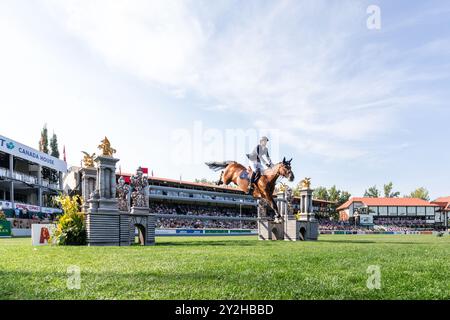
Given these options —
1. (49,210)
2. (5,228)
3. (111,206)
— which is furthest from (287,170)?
(49,210)

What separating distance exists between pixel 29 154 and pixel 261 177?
146 feet

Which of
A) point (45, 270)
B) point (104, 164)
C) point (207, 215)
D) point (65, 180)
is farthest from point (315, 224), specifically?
point (65, 180)

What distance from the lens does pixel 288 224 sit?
1555 inches

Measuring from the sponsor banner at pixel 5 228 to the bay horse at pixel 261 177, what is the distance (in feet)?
81.3

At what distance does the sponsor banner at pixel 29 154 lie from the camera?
57.2 meters

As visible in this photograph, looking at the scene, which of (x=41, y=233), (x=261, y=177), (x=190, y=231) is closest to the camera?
(x=41, y=233)

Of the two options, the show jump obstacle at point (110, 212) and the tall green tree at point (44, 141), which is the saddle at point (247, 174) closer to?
the show jump obstacle at point (110, 212)

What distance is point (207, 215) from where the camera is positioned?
88.2m

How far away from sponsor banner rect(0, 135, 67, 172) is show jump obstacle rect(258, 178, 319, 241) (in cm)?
3953

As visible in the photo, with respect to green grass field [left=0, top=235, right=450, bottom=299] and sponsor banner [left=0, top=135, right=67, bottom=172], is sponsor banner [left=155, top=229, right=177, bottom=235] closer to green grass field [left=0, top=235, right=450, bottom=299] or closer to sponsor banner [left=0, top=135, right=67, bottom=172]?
sponsor banner [left=0, top=135, right=67, bottom=172]

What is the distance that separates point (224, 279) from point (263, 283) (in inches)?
38.1

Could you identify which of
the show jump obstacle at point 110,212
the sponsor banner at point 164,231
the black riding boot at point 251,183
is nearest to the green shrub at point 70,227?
the show jump obstacle at point 110,212

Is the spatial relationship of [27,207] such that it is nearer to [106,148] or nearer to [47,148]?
[47,148]
